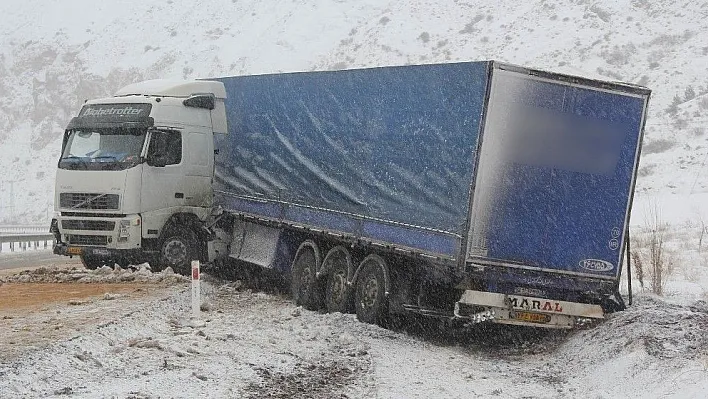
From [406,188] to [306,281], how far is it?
3.32 m

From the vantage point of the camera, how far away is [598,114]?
11.3 metres

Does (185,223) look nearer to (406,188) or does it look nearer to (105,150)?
Answer: (105,150)

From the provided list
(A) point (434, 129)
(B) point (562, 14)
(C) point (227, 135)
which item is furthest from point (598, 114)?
(B) point (562, 14)

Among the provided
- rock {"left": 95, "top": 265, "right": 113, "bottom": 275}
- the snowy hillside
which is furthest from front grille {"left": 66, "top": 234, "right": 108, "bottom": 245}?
the snowy hillside

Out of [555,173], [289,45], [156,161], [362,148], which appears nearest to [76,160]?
[156,161]

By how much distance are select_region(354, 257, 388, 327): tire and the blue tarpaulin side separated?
47 cm

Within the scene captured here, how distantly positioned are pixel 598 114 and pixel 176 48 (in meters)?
68.5

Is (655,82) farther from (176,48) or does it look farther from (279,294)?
(279,294)

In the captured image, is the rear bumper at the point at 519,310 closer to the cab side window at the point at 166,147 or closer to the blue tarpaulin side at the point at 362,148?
the blue tarpaulin side at the point at 362,148

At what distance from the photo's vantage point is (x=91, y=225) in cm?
1666

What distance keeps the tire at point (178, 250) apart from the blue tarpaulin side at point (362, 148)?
3.14ft

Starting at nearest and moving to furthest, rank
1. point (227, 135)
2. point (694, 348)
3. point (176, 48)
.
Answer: point (694, 348), point (227, 135), point (176, 48)

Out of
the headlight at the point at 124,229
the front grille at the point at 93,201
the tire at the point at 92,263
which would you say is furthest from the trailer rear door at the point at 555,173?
the tire at the point at 92,263

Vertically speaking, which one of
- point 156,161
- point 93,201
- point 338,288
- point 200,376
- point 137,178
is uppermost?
point 156,161
